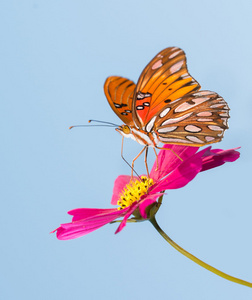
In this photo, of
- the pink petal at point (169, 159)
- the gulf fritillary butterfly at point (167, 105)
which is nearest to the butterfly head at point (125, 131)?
the gulf fritillary butterfly at point (167, 105)

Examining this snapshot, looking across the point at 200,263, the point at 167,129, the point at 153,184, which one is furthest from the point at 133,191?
the point at 200,263

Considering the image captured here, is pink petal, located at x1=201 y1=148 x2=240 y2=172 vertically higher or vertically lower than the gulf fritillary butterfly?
lower

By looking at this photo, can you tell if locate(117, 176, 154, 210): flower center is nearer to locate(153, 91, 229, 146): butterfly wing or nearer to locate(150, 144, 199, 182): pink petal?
locate(150, 144, 199, 182): pink petal

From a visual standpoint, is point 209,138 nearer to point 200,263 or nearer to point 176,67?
point 176,67

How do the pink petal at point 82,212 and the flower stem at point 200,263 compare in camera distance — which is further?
the pink petal at point 82,212

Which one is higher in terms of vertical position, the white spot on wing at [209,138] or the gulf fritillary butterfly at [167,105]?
the gulf fritillary butterfly at [167,105]

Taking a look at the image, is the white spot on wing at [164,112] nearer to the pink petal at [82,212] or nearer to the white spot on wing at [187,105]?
the white spot on wing at [187,105]

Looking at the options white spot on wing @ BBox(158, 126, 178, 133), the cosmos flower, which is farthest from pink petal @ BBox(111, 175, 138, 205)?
white spot on wing @ BBox(158, 126, 178, 133)

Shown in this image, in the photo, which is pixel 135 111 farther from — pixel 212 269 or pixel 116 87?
pixel 212 269
